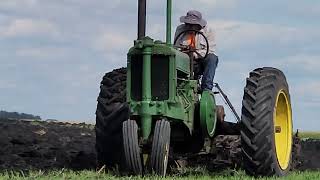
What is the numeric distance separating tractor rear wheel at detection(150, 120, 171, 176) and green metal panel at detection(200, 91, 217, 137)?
4.51ft

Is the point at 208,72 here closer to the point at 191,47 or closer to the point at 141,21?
the point at 191,47

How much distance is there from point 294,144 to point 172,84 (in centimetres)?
402

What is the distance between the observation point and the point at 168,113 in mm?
10461

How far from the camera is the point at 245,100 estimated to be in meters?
10.9

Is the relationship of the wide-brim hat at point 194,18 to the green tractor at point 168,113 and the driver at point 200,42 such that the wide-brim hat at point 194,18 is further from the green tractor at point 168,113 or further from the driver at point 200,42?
the green tractor at point 168,113

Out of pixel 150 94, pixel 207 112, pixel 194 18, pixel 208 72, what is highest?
pixel 194 18

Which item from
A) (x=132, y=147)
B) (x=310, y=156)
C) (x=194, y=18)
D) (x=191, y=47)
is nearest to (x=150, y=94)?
(x=132, y=147)

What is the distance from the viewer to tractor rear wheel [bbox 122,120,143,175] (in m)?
9.92

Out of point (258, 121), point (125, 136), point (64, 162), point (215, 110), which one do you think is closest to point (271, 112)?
point (258, 121)

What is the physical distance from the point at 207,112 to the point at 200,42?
141 centimetres

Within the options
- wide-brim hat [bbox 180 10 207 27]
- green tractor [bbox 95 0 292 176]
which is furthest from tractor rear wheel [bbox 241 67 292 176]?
wide-brim hat [bbox 180 10 207 27]

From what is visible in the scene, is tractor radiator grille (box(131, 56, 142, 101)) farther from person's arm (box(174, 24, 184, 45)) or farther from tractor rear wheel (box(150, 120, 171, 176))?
person's arm (box(174, 24, 184, 45))

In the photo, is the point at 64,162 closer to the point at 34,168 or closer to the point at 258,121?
the point at 34,168

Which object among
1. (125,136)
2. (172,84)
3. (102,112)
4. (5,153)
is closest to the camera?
(125,136)
